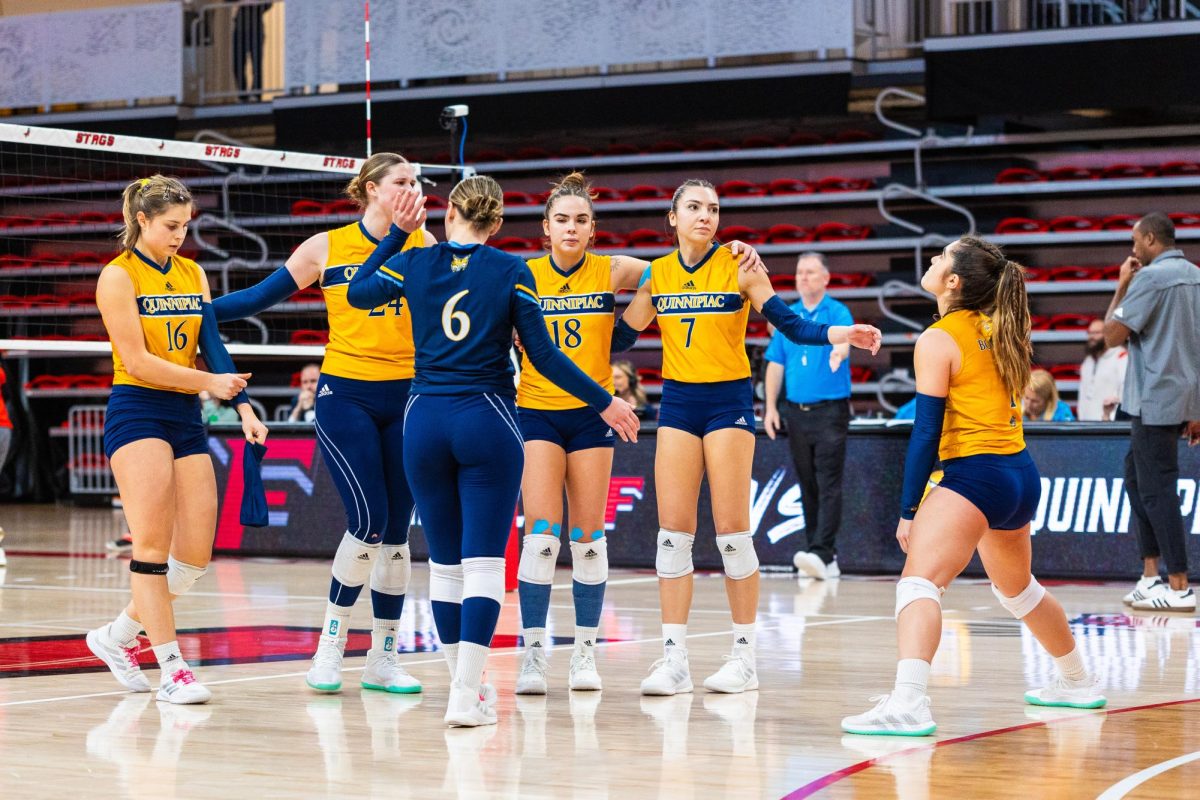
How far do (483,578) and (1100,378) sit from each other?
321 inches

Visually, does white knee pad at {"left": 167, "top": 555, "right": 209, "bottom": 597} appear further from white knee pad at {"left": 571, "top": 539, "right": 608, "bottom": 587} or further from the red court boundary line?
the red court boundary line

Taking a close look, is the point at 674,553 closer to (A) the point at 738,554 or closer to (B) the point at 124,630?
(A) the point at 738,554

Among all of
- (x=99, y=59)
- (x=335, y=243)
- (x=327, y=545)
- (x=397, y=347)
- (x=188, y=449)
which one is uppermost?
(x=99, y=59)

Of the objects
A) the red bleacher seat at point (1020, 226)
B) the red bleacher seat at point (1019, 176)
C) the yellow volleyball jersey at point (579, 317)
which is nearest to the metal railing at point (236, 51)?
the red bleacher seat at point (1019, 176)

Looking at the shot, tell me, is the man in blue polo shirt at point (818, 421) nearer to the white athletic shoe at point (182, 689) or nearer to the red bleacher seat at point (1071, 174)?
the white athletic shoe at point (182, 689)

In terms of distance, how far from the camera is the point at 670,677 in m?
5.82

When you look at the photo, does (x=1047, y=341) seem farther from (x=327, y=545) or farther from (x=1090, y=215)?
(x=327, y=545)

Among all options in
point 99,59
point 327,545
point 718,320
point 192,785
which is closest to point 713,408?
point 718,320

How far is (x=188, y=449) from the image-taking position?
5.75 meters

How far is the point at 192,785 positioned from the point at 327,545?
25.6 feet

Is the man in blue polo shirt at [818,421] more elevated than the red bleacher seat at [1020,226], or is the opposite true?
the red bleacher seat at [1020,226]

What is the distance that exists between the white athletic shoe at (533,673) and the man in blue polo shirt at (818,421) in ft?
15.4

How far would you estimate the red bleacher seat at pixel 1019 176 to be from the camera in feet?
51.2

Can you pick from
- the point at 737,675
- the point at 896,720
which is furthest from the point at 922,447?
the point at 737,675
